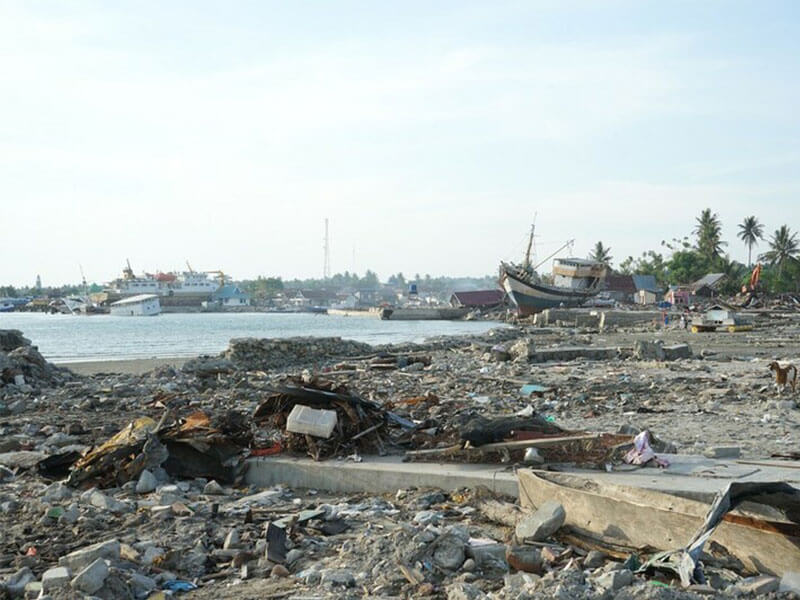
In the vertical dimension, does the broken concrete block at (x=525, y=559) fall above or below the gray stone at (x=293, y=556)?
above

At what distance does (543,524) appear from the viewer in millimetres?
4602

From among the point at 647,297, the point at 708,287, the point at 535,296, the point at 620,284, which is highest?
the point at 620,284

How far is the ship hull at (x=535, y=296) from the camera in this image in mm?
64500

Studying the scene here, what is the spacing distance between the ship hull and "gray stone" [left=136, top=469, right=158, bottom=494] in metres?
59.2

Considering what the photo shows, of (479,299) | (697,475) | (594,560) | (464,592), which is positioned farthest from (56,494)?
(479,299)

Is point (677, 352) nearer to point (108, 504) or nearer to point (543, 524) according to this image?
point (543, 524)

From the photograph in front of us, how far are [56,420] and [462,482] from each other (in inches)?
267

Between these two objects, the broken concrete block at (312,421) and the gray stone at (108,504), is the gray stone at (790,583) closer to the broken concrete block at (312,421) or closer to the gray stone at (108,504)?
the broken concrete block at (312,421)

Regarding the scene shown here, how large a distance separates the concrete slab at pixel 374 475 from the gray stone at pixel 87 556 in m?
2.20

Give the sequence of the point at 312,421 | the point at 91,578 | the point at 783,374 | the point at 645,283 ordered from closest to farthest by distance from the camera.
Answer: the point at 91,578, the point at 312,421, the point at 783,374, the point at 645,283

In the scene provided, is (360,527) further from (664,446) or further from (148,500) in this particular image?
(664,446)

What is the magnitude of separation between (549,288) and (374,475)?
6009 centimetres

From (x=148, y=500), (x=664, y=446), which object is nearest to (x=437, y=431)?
(x=664, y=446)

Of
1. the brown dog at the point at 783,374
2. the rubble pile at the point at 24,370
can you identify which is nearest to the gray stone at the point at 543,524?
the brown dog at the point at 783,374
